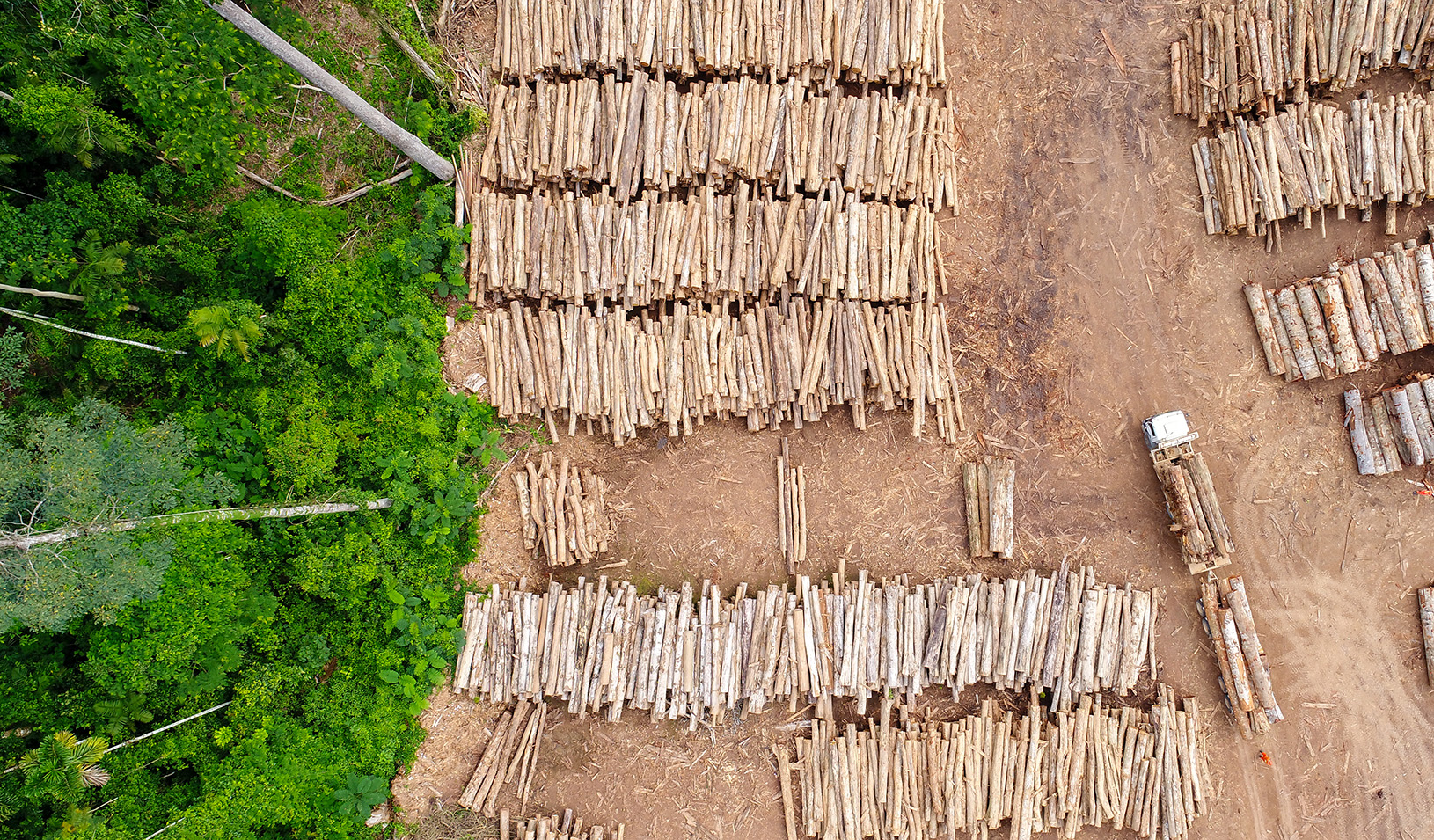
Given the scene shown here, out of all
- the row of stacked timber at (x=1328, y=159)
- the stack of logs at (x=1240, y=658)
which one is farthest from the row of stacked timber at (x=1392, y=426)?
the stack of logs at (x=1240, y=658)

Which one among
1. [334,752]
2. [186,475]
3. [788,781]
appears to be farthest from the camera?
[788,781]

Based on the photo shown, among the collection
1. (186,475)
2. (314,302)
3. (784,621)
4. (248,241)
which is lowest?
(784,621)

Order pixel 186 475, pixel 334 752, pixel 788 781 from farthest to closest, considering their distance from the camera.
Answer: pixel 788 781, pixel 334 752, pixel 186 475

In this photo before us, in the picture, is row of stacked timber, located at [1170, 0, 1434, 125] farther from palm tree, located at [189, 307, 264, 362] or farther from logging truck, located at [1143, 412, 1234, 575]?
palm tree, located at [189, 307, 264, 362]

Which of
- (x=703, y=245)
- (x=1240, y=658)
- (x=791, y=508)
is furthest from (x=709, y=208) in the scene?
(x=1240, y=658)

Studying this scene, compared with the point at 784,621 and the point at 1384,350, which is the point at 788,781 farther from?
the point at 1384,350

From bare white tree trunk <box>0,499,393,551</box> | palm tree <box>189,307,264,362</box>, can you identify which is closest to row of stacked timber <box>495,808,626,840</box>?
bare white tree trunk <box>0,499,393,551</box>

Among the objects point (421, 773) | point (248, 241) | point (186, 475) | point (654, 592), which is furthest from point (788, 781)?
point (248, 241)

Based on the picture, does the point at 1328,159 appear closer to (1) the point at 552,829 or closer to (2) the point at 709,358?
(2) the point at 709,358
